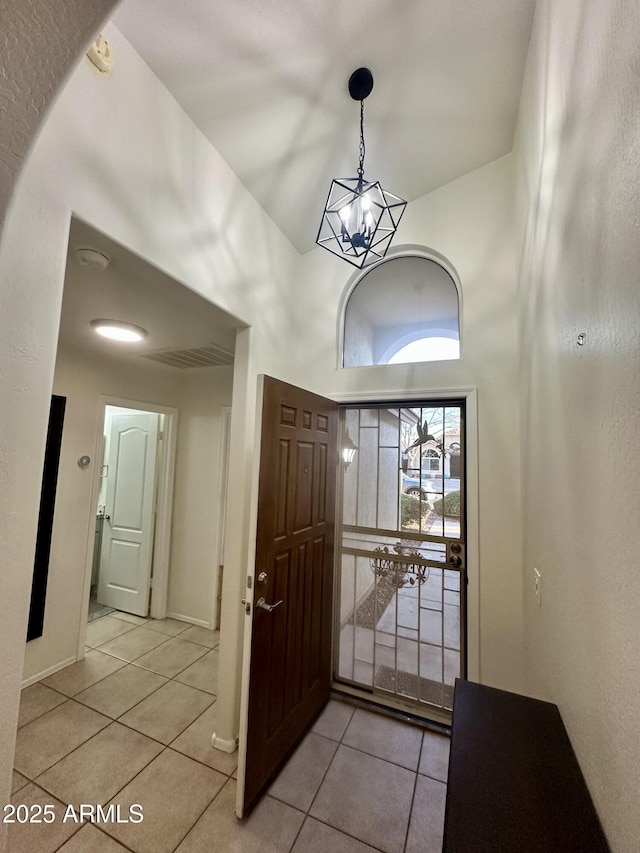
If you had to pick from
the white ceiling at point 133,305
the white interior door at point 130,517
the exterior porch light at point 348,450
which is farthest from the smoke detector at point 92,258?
the white interior door at point 130,517

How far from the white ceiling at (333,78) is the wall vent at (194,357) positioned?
1046mm

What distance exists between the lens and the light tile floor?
1.37 meters

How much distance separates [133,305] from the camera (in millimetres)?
1715

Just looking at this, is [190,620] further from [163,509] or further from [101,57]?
[101,57]

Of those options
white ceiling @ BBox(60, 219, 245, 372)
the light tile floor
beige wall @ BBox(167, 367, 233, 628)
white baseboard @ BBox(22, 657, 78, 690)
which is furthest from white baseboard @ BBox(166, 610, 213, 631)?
white ceiling @ BBox(60, 219, 245, 372)

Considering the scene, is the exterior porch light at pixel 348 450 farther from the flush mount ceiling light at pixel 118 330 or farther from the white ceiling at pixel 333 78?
the white ceiling at pixel 333 78

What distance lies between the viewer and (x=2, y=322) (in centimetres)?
88

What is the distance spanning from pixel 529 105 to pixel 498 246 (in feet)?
2.15

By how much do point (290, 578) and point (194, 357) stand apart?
1.84 meters

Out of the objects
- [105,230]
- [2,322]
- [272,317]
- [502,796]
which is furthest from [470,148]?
[502,796]

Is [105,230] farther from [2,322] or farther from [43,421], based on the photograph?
[43,421]

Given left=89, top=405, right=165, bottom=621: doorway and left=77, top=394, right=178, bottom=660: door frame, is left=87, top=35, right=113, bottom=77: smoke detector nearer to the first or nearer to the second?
left=77, top=394, right=178, bottom=660: door frame

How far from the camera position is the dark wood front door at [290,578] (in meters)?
1.55

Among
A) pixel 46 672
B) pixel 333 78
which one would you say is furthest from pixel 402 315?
pixel 46 672
